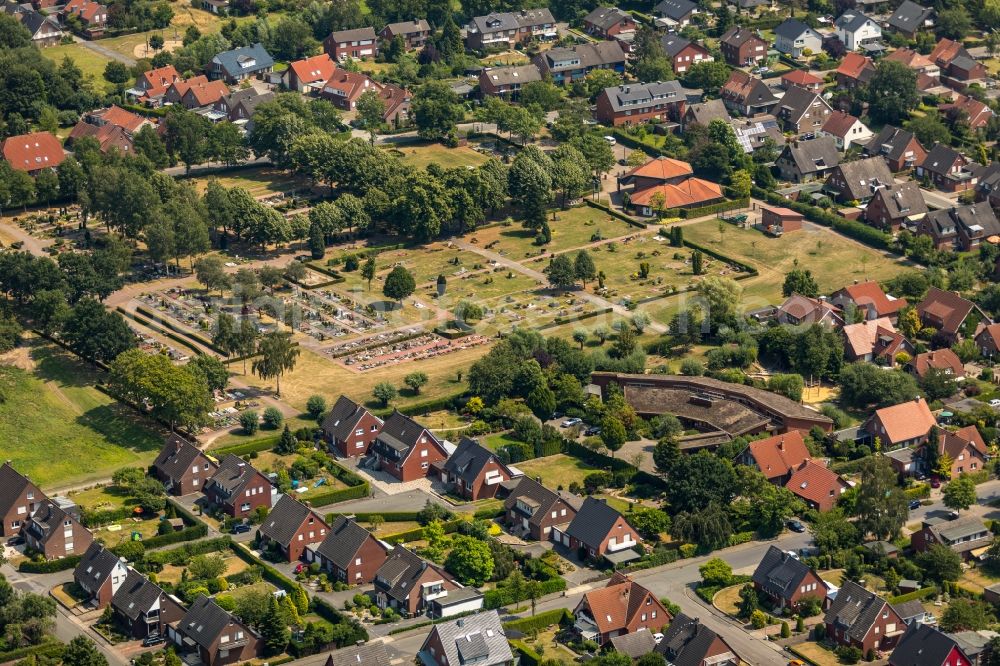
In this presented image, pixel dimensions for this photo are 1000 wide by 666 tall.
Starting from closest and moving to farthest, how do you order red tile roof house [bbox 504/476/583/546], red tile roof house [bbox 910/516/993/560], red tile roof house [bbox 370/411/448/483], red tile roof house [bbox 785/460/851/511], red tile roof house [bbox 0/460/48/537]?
red tile roof house [bbox 910/516/993/560]
red tile roof house [bbox 504/476/583/546]
red tile roof house [bbox 0/460/48/537]
red tile roof house [bbox 785/460/851/511]
red tile roof house [bbox 370/411/448/483]

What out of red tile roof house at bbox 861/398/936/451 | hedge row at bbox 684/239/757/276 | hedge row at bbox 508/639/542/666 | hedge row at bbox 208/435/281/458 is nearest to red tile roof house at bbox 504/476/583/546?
hedge row at bbox 508/639/542/666

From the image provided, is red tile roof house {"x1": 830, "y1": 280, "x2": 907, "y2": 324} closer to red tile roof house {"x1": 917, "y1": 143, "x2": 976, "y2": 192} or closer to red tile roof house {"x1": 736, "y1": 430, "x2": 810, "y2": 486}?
red tile roof house {"x1": 736, "y1": 430, "x2": 810, "y2": 486}

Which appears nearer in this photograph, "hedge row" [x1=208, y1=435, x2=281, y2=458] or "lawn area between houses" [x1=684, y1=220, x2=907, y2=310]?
"hedge row" [x1=208, y1=435, x2=281, y2=458]

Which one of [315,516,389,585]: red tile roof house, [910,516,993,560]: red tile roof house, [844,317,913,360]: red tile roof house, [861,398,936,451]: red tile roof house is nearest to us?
[315,516,389,585]: red tile roof house

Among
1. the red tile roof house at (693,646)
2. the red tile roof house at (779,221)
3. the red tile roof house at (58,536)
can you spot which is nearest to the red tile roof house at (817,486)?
the red tile roof house at (693,646)

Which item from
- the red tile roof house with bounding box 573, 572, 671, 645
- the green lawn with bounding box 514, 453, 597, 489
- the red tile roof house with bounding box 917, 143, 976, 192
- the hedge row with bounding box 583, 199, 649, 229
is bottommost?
the hedge row with bounding box 583, 199, 649, 229

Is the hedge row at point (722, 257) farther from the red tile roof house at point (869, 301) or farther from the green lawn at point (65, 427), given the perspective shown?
the green lawn at point (65, 427)

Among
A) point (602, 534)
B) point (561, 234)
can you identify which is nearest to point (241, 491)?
point (602, 534)

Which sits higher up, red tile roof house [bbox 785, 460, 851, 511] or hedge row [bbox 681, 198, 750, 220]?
red tile roof house [bbox 785, 460, 851, 511]
